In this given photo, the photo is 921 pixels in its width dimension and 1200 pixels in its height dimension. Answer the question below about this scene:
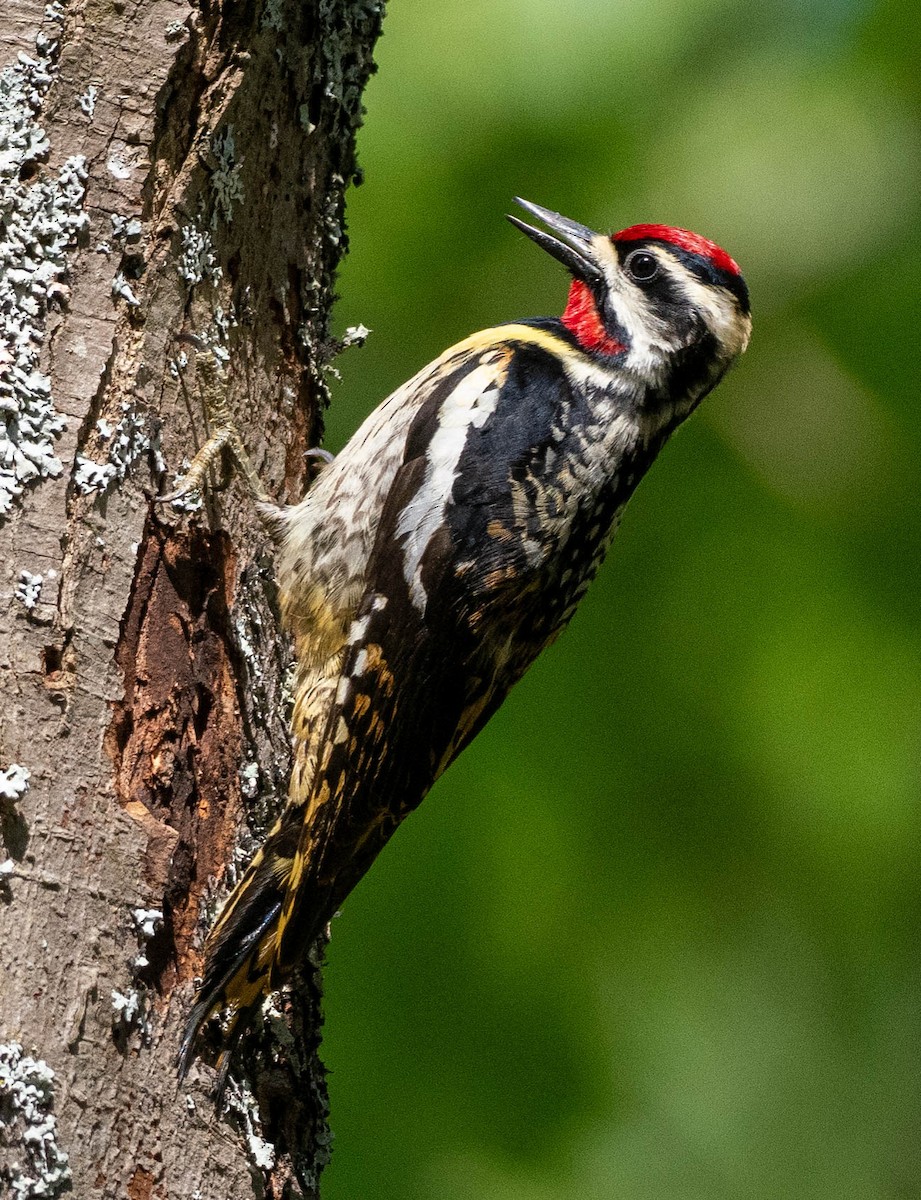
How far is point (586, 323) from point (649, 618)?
0.81 meters

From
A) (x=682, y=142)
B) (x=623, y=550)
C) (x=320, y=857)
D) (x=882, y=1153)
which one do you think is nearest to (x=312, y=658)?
(x=320, y=857)

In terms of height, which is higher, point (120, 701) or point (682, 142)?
point (682, 142)

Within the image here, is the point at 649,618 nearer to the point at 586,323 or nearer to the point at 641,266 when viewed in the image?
the point at 586,323

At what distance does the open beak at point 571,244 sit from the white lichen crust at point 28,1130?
2.27 m

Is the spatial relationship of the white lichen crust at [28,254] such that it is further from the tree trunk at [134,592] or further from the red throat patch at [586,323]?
the red throat patch at [586,323]

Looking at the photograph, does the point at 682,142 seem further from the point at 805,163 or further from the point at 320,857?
the point at 320,857

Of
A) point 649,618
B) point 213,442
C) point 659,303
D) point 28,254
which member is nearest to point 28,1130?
point 213,442

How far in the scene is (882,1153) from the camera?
14.7ft

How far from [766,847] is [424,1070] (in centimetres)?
110

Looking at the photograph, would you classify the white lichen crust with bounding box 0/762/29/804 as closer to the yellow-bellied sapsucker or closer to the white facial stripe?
the yellow-bellied sapsucker

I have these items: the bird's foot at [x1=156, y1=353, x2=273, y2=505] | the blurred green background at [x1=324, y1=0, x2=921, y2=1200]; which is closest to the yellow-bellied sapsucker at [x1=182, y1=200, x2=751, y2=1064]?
the bird's foot at [x1=156, y1=353, x2=273, y2=505]

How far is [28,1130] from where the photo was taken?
1998 millimetres

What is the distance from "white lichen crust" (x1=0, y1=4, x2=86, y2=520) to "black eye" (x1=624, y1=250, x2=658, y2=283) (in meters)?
1.52

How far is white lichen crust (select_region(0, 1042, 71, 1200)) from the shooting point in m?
1.96
